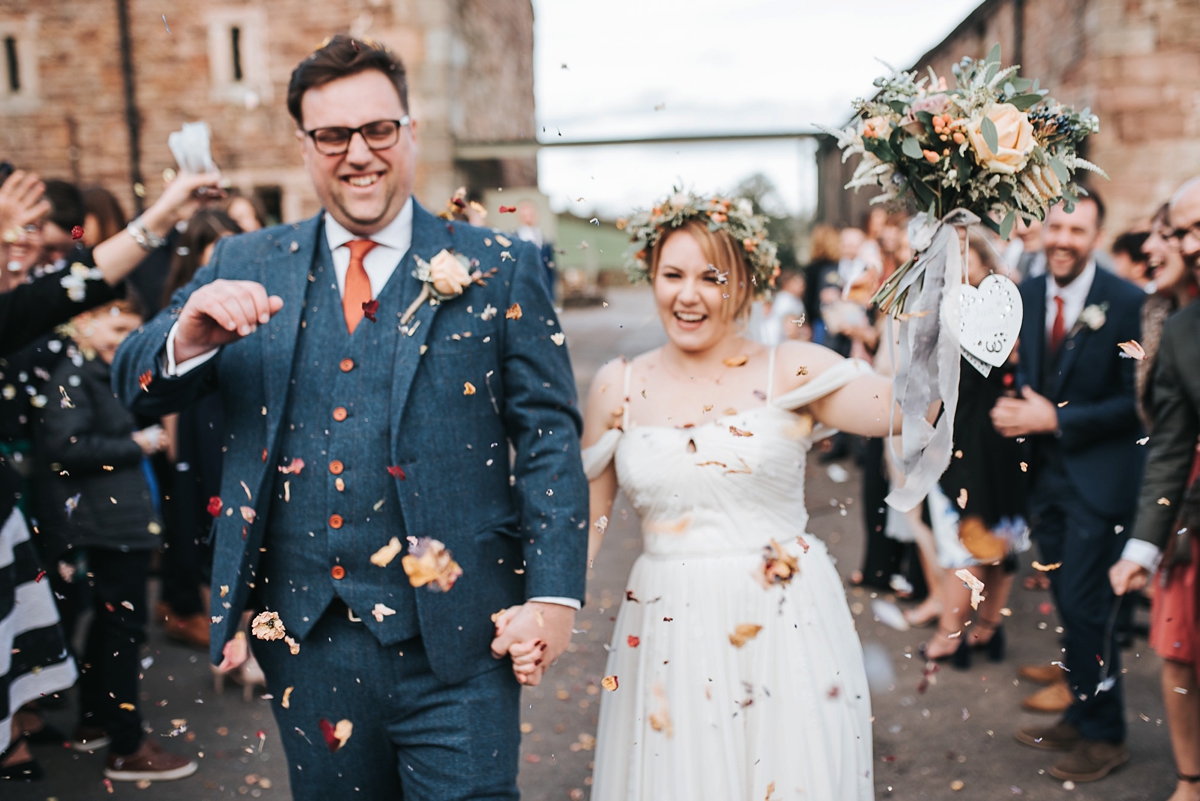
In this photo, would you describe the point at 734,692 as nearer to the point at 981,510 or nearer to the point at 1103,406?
the point at 1103,406

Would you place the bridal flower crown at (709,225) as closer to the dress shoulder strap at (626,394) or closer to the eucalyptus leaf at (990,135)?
the dress shoulder strap at (626,394)

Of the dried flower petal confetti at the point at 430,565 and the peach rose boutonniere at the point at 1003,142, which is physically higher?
the peach rose boutonniere at the point at 1003,142

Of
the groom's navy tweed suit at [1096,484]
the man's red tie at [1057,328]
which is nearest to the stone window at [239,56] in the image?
the man's red tie at [1057,328]

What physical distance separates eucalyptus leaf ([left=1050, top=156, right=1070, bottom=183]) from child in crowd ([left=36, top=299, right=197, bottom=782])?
11.7ft

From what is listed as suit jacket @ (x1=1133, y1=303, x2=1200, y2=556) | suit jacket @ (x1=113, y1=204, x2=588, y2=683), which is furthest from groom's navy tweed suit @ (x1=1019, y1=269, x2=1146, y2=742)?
suit jacket @ (x1=113, y1=204, x2=588, y2=683)

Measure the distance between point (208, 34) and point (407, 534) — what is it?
607 inches

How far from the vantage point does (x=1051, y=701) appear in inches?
159

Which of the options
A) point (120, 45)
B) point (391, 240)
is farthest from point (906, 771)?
point (120, 45)

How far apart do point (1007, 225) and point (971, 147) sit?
7.4 inches

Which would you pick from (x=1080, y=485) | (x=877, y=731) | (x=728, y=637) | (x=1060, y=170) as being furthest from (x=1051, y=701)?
(x=1060, y=170)

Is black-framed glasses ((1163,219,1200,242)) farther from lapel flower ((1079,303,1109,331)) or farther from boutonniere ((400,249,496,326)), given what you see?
boutonniere ((400,249,496,326))

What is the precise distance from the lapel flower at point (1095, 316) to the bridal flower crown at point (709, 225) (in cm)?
158

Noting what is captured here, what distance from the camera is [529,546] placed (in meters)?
2.04

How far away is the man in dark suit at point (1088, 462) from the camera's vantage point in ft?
11.7
